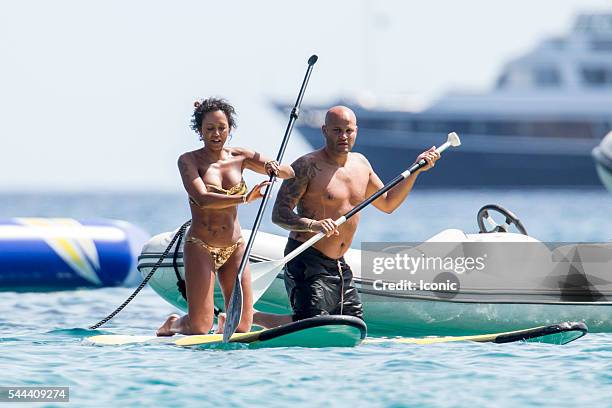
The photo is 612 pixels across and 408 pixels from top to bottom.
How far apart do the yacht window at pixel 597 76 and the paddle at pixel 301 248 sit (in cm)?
6506

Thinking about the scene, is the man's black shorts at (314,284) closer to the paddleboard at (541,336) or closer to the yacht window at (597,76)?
the paddleboard at (541,336)

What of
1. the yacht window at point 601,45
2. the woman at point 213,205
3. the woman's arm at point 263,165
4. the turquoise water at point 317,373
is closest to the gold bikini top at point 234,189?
the woman at point 213,205

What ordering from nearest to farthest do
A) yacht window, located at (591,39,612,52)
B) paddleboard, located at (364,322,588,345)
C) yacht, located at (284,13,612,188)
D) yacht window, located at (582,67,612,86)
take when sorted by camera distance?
1. paddleboard, located at (364,322,588,345)
2. yacht, located at (284,13,612,188)
3. yacht window, located at (591,39,612,52)
4. yacht window, located at (582,67,612,86)

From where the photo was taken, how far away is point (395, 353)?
374 inches

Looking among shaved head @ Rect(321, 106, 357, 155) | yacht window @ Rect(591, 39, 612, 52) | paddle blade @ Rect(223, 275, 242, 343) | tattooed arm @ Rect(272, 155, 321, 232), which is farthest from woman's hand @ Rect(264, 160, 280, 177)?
yacht window @ Rect(591, 39, 612, 52)

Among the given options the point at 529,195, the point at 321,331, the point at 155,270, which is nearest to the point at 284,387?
the point at 321,331

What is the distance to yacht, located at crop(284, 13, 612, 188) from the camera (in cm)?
7144

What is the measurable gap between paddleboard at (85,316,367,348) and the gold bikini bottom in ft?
1.66

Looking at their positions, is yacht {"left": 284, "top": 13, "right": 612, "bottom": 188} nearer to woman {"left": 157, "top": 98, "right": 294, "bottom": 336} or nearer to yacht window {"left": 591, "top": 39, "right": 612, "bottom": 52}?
yacht window {"left": 591, "top": 39, "right": 612, "bottom": 52}

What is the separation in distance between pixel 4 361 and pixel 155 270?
2176 mm

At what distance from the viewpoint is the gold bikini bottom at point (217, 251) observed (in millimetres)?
9367

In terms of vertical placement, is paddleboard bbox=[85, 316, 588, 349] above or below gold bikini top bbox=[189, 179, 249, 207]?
below

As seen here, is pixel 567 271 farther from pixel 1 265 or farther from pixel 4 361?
pixel 1 265

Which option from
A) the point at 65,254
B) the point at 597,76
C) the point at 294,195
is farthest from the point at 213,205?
the point at 597,76
